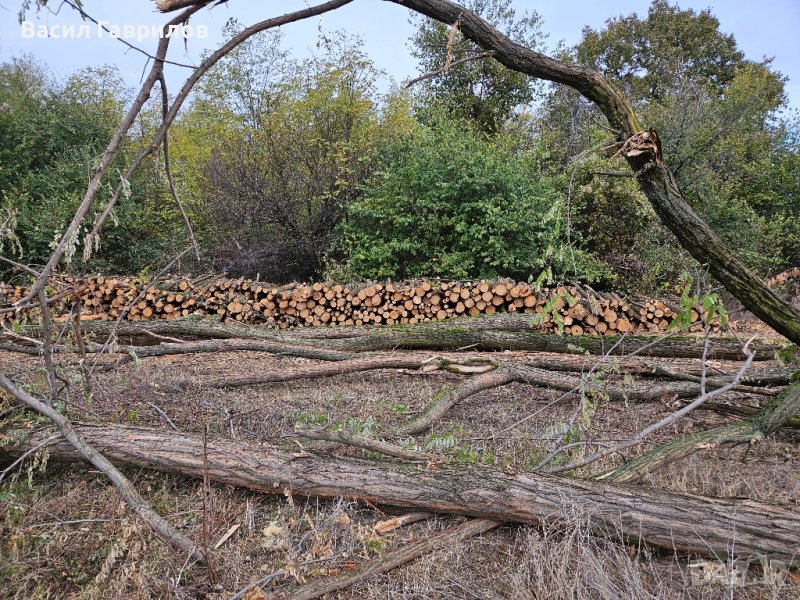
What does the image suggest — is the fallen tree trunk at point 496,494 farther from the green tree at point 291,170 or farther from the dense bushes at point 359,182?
the green tree at point 291,170

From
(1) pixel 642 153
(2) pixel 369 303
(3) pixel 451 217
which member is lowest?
(2) pixel 369 303

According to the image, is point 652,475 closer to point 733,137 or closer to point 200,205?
point 200,205

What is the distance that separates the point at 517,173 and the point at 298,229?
383cm

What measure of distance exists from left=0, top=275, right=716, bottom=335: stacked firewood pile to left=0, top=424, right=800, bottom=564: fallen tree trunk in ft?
14.5

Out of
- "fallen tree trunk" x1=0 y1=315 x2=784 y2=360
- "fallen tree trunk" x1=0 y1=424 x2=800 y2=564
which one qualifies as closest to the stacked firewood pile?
"fallen tree trunk" x1=0 y1=315 x2=784 y2=360

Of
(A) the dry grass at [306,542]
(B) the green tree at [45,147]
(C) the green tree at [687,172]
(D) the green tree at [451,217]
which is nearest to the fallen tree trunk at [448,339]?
(C) the green tree at [687,172]

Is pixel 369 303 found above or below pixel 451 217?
below

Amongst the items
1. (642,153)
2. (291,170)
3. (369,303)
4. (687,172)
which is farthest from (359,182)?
(642,153)

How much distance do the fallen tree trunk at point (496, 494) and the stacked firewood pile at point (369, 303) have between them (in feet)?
14.5

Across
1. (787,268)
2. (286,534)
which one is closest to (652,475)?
(286,534)

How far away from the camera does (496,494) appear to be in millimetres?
2688

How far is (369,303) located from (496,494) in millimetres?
5429

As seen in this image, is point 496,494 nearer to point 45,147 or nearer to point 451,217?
point 451,217

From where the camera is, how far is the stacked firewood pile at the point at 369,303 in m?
7.52
